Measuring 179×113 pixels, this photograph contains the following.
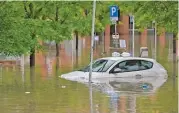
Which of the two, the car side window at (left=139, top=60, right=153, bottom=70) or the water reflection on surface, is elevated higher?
the car side window at (left=139, top=60, right=153, bottom=70)

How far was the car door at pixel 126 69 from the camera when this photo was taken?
2316 cm

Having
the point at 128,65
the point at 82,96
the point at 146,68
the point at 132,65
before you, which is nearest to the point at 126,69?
the point at 128,65

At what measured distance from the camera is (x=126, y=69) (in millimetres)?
23547

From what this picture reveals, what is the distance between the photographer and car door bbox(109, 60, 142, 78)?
23.2 metres

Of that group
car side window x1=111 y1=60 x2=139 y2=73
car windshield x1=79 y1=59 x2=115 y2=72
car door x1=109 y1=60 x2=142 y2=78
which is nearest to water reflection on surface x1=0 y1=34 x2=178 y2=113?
car door x1=109 y1=60 x2=142 y2=78

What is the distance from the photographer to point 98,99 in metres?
15.9

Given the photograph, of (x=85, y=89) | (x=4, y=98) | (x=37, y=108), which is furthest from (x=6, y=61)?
(x=37, y=108)

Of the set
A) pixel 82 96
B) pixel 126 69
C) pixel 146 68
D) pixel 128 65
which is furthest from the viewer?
pixel 146 68

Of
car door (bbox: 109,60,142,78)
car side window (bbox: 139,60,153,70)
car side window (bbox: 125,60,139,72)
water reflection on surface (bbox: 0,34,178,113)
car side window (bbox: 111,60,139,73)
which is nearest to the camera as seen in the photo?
water reflection on surface (bbox: 0,34,178,113)

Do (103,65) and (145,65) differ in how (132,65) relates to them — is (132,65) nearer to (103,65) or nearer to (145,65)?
(145,65)

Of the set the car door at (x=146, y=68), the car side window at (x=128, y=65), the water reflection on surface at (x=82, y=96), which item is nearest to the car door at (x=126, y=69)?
the car side window at (x=128, y=65)

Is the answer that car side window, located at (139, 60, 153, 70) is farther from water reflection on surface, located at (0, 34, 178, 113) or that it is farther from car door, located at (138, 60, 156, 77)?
water reflection on surface, located at (0, 34, 178, 113)

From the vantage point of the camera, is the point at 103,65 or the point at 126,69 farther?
the point at 126,69

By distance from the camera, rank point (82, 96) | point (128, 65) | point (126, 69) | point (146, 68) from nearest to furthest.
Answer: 1. point (82, 96)
2. point (126, 69)
3. point (128, 65)
4. point (146, 68)
